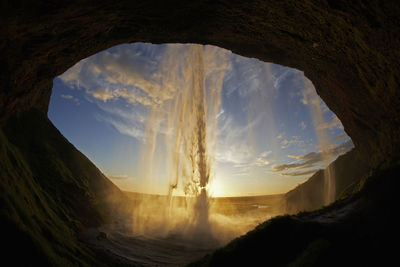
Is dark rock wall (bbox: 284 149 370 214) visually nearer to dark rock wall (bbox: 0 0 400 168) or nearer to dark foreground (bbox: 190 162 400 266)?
dark rock wall (bbox: 0 0 400 168)

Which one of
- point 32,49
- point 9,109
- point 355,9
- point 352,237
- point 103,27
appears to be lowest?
point 352,237

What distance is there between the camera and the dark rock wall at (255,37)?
5723 millimetres

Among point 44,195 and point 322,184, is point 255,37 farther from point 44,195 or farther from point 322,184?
point 322,184

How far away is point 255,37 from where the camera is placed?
993cm

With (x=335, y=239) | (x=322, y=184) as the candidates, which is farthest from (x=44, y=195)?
(x=322, y=184)

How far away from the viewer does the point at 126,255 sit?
10562 mm

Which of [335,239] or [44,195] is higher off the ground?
[335,239]

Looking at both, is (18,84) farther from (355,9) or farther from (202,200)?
(202,200)

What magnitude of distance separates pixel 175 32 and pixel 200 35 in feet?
4.99

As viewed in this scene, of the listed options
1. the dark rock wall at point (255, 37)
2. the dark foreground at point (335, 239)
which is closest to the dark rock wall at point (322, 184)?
the dark rock wall at point (255, 37)

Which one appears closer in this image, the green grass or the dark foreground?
the dark foreground

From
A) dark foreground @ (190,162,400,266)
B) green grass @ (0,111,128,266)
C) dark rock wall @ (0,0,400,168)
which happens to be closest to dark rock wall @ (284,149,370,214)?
dark rock wall @ (0,0,400,168)

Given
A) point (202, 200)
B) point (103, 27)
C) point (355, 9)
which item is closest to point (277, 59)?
point (355, 9)

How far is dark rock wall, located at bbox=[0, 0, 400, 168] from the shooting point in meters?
5.72
